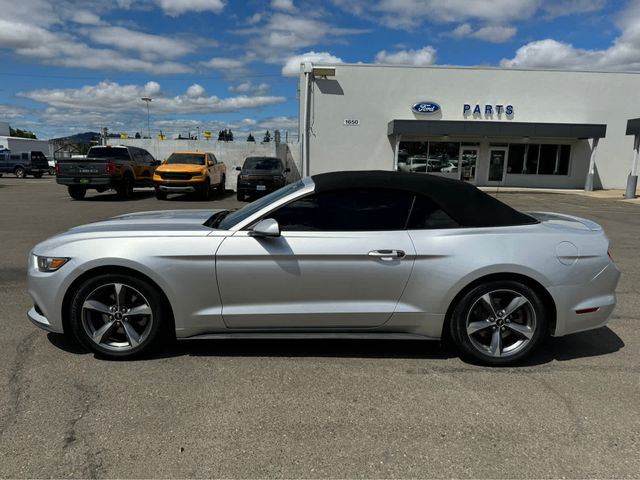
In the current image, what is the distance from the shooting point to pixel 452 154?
27.4m

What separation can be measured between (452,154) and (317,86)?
28.7 ft

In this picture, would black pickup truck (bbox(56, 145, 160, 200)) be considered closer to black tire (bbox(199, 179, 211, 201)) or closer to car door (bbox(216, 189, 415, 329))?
black tire (bbox(199, 179, 211, 201))

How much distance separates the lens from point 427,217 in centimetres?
374

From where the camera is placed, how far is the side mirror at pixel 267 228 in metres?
3.45

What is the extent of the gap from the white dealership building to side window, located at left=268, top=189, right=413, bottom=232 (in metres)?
22.1

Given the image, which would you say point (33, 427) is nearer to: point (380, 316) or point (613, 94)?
point (380, 316)

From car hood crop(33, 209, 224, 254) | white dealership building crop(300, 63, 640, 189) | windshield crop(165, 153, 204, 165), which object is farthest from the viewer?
white dealership building crop(300, 63, 640, 189)

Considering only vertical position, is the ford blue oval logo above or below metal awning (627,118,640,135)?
above

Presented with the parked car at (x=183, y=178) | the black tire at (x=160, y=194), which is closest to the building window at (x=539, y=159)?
the parked car at (x=183, y=178)

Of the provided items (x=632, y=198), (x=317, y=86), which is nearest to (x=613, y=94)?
(x=632, y=198)

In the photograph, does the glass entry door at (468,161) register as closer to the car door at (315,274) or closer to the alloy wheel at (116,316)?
the car door at (315,274)

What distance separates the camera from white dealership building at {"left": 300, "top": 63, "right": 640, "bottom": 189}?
82.9 ft

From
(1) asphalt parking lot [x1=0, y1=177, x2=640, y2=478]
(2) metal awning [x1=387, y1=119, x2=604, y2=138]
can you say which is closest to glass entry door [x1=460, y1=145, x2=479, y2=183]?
(2) metal awning [x1=387, y1=119, x2=604, y2=138]

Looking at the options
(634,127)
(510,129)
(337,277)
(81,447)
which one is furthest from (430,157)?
(81,447)
